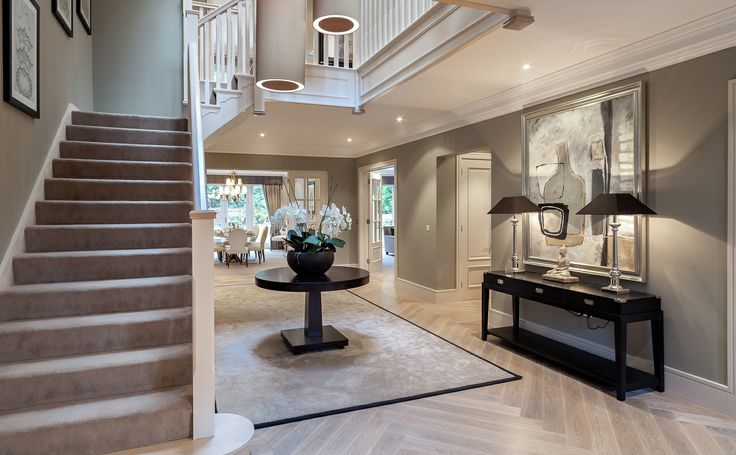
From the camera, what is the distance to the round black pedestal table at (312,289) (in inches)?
146

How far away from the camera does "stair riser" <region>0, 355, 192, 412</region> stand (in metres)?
2.14

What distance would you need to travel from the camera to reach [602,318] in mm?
3135

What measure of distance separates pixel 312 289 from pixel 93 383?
68.8 inches

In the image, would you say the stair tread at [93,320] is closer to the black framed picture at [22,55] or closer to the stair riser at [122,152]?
the black framed picture at [22,55]

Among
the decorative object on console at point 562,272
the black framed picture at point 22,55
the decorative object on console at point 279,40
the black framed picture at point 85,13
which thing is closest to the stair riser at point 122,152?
the black framed picture at point 22,55

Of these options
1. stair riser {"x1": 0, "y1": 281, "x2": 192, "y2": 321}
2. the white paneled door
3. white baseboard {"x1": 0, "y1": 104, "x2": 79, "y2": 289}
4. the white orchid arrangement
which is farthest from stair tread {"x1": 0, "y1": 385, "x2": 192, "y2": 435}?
the white paneled door

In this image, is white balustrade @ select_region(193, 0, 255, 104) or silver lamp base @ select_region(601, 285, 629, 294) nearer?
silver lamp base @ select_region(601, 285, 629, 294)

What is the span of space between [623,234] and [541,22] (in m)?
1.72

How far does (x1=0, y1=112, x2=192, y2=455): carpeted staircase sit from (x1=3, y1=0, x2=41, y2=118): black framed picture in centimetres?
68

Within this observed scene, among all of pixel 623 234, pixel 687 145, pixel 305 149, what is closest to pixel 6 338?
pixel 623 234

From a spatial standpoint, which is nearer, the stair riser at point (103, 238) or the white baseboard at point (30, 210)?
the white baseboard at point (30, 210)

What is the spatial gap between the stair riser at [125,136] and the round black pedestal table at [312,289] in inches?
64.8

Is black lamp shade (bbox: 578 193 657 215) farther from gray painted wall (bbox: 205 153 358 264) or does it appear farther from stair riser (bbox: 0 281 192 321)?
gray painted wall (bbox: 205 153 358 264)

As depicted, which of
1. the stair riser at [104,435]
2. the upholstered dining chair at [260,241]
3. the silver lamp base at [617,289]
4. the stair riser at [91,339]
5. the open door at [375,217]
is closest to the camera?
the stair riser at [104,435]
